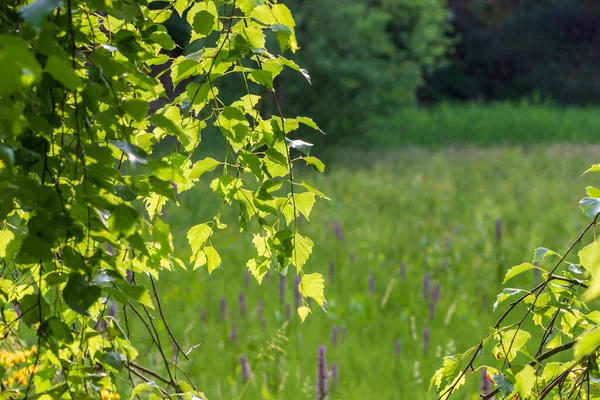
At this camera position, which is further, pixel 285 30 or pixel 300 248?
pixel 300 248

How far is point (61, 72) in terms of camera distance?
2.78 feet

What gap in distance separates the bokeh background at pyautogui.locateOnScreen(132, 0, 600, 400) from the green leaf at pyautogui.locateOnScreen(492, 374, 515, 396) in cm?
83

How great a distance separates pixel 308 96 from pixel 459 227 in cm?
741

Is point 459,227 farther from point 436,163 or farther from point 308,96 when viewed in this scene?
point 308,96

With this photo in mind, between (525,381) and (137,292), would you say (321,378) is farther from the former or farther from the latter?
(137,292)

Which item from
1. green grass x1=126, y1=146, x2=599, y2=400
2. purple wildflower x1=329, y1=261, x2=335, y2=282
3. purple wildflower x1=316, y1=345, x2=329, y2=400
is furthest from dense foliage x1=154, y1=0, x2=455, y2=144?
purple wildflower x1=316, y1=345, x2=329, y2=400

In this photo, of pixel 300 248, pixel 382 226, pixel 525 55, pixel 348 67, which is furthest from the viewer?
pixel 525 55

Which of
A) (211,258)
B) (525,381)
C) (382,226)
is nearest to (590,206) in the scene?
(525,381)

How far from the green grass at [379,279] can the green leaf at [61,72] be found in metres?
1.97

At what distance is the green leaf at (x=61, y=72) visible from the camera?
0.84 m

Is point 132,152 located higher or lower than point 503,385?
higher

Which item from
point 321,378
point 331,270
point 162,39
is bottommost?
point 331,270

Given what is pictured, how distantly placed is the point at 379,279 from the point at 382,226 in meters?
1.73

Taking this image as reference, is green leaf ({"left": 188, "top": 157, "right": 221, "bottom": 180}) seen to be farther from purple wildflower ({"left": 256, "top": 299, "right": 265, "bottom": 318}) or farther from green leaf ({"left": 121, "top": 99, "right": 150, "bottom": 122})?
purple wildflower ({"left": 256, "top": 299, "right": 265, "bottom": 318})
